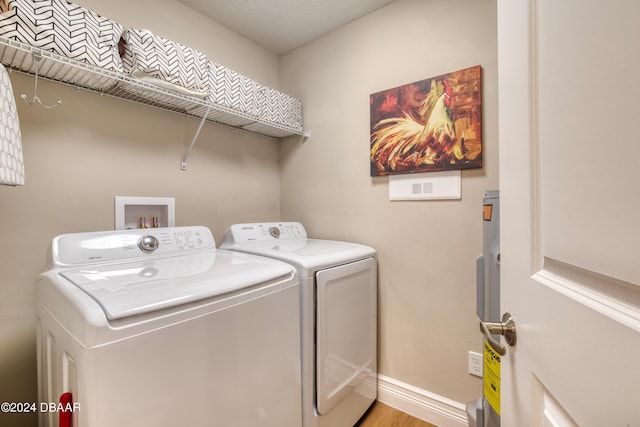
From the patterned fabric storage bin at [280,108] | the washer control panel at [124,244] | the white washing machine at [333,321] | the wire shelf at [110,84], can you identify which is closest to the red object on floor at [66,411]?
the washer control panel at [124,244]

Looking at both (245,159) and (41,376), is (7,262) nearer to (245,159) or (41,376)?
(41,376)

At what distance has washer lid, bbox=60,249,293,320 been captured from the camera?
0.78 m

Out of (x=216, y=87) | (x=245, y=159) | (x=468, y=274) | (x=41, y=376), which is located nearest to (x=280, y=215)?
(x=245, y=159)

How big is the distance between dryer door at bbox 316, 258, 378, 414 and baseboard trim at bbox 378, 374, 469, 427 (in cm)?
11

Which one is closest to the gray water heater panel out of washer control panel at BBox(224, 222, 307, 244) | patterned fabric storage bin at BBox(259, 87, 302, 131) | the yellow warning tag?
the yellow warning tag

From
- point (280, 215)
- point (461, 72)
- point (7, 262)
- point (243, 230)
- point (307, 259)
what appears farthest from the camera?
point (280, 215)

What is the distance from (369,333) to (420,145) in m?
1.20

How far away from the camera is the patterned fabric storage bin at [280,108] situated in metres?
1.94

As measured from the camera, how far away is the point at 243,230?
1799 millimetres

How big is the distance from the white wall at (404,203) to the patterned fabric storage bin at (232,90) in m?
0.52

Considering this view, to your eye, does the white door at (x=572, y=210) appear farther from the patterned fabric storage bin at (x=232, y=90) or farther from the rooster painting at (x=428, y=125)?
the patterned fabric storage bin at (x=232, y=90)

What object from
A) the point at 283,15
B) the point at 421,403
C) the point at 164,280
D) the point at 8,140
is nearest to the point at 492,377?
the point at 421,403

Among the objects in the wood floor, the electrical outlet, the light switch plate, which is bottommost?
the wood floor

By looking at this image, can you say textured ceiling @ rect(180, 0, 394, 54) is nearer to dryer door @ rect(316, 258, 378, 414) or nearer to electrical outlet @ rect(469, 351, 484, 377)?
dryer door @ rect(316, 258, 378, 414)
